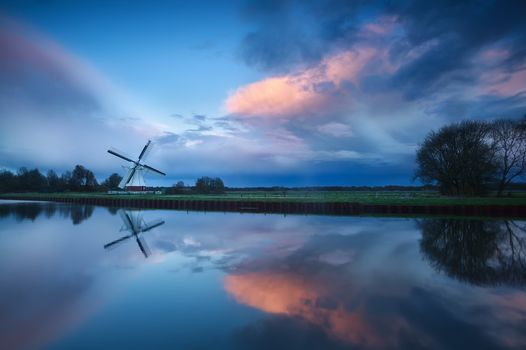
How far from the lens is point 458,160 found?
141ft

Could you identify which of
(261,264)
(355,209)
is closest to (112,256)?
(261,264)

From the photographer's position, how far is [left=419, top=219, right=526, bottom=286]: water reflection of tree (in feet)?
33.2

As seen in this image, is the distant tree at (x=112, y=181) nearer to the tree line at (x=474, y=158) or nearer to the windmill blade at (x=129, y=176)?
the windmill blade at (x=129, y=176)

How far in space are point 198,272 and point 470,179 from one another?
44954 millimetres

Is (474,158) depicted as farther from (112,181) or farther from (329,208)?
(112,181)

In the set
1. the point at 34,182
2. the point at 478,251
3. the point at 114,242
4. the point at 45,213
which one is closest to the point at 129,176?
the point at 45,213

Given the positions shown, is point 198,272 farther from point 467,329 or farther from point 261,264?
point 467,329

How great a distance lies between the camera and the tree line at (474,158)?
138ft

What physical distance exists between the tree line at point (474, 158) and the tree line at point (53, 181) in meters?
102

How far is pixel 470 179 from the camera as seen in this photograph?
42.4 metres

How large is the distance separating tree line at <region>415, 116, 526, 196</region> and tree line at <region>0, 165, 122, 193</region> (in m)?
102

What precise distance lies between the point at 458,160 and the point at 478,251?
35.1 metres

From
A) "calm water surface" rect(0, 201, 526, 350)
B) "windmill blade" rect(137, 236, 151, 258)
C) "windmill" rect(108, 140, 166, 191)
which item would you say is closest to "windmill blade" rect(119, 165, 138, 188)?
"windmill" rect(108, 140, 166, 191)

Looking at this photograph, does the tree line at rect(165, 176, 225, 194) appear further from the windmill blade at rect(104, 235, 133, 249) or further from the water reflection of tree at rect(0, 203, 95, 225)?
the windmill blade at rect(104, 235, 133, 249)
